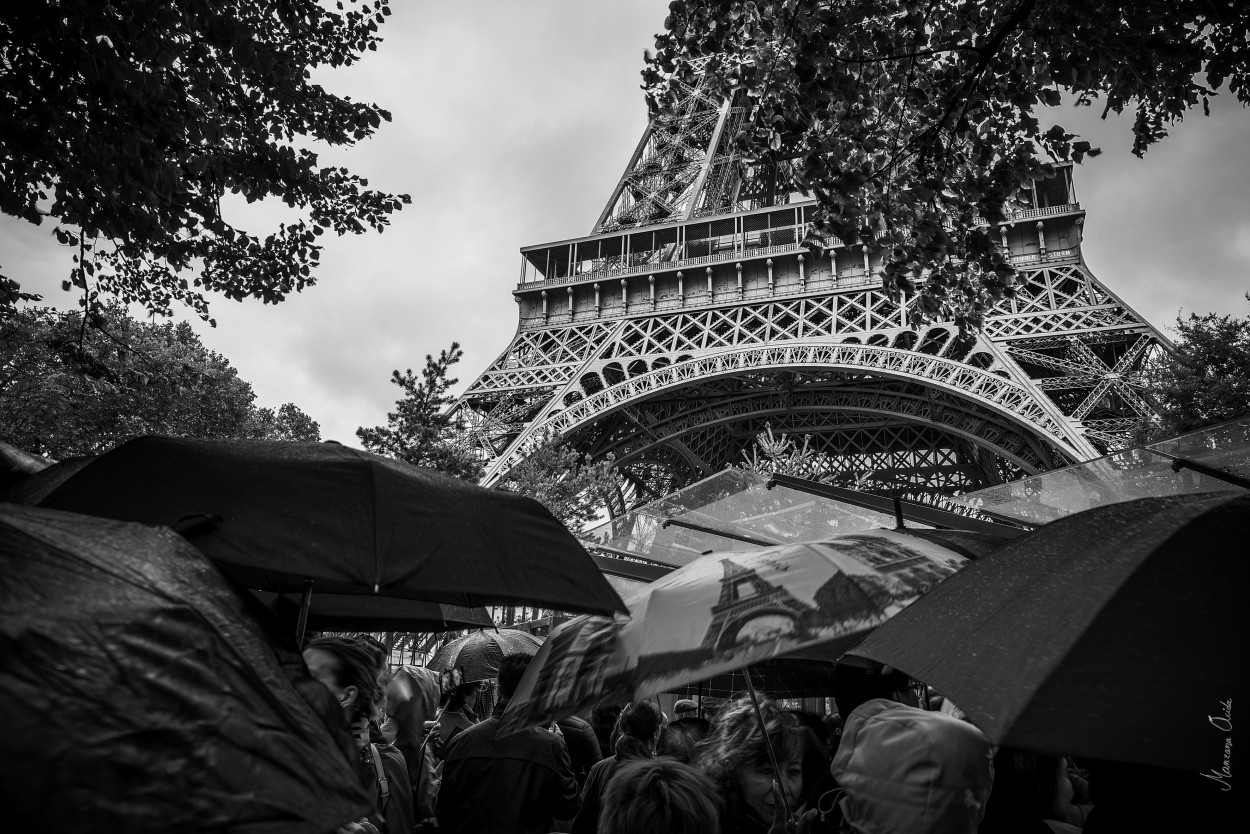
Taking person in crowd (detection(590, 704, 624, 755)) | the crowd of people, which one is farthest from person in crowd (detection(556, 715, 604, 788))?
person in crowd (detection(590, 704, 624, 755))

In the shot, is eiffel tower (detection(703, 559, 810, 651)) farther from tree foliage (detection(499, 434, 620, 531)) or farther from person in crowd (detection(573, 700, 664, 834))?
tree foliage (detection(499, 434, 620, 531))

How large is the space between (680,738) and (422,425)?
14.0m

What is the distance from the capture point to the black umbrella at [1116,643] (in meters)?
1.50

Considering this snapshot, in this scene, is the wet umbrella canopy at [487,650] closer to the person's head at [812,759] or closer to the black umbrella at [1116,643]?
the person's head at [812,759]

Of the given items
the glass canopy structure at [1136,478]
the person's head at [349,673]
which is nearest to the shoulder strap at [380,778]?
the person's head at [349,673]

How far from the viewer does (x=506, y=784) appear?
350cm

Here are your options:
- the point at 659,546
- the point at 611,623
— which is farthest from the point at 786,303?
the point at 611,623

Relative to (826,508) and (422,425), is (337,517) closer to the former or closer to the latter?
(826,508)

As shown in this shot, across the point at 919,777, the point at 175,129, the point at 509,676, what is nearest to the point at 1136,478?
the point at 919,777

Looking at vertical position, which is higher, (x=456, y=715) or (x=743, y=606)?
(x=743, y=606)

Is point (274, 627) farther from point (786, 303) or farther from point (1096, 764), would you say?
point (786, 303)

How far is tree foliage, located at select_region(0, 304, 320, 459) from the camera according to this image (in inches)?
706

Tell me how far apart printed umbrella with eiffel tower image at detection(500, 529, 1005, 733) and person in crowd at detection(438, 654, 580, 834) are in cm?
64

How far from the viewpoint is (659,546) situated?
523cm
